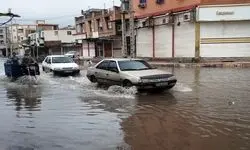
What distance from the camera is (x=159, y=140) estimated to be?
780cm

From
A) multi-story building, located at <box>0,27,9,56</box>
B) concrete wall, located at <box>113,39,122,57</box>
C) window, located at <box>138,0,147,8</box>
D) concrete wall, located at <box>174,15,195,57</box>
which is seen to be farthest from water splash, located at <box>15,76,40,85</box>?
multi-story building, located at <box>0,27,9,56</box>

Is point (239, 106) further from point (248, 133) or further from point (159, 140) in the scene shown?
point (159, 140)

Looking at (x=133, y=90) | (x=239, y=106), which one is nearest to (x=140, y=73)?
(x=133, y=90)

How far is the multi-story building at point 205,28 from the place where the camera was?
33406mm

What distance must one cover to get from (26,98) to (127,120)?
634cm

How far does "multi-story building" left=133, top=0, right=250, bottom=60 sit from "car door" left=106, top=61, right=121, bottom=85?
18.8 meters

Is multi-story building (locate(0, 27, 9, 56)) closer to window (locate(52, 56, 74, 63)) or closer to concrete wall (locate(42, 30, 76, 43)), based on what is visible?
concrete wall (locate(42, 30, 76, 43))

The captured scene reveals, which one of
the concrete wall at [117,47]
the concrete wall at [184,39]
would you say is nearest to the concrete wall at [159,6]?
the concrete wall at [184,39]

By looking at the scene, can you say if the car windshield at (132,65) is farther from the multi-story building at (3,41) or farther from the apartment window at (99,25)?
the multi-story building at (3,41)

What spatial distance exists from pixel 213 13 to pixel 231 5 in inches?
61.0

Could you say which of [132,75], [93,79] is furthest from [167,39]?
[132,75]

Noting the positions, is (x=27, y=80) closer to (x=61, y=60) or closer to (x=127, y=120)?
(x=61, y=60)

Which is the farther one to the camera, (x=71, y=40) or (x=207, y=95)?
(x=71, y=40)

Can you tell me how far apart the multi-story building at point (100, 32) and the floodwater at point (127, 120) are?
1447 inches
